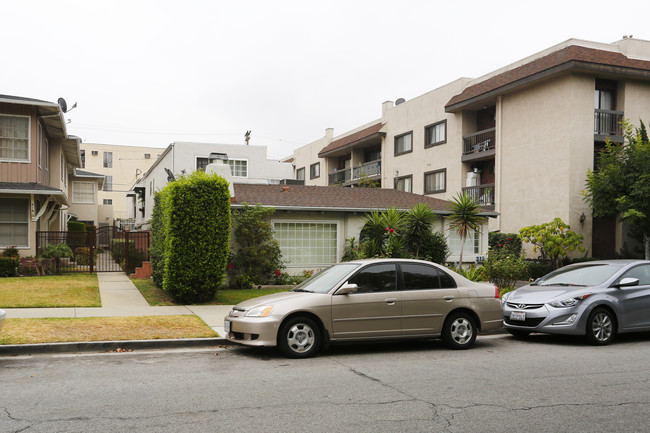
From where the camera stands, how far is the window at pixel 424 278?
9195 millimetres

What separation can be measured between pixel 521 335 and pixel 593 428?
5.78 m

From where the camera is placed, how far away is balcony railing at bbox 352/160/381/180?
3959cm

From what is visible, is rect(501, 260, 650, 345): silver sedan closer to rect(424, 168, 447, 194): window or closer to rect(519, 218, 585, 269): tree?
rect(519, 218, 585, 269): tree

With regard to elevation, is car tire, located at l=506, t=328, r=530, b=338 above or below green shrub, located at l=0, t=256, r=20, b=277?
below

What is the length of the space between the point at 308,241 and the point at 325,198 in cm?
188

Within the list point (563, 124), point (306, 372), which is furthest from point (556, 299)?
point (563, 124)

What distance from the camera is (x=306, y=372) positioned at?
24.5ft

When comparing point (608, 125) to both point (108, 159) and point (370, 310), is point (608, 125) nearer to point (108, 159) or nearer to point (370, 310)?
point (370, 310)

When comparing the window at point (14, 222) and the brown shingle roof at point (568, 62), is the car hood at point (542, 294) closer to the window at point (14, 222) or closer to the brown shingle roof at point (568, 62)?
the brown shingle roof at point (568, 62)

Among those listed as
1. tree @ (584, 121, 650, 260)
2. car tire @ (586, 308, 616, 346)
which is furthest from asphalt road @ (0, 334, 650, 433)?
tree @ (584, 121, 650, 260)

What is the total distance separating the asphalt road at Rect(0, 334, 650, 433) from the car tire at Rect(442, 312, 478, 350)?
0.19 meters

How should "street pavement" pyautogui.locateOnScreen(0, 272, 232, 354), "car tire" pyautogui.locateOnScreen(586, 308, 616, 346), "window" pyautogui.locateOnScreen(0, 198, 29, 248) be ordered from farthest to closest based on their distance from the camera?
"window" pyautogui.locateOnScreen(0, 198, 29, 248)
"car tire" pyautogui.locateOnScreen(586, 308, 616, 346)
"street pavement" pyautogui.locateOnScreen(0, 272, 232, 354)

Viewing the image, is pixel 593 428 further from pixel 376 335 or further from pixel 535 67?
pixel 535 67

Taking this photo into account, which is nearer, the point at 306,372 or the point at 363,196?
the point at 306,372
